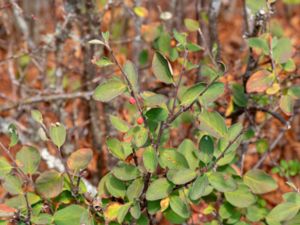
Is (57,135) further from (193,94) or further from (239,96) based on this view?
(239,96)

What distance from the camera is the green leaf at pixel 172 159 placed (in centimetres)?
127

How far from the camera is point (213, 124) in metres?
1.23

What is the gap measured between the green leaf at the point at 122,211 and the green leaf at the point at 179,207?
98mm

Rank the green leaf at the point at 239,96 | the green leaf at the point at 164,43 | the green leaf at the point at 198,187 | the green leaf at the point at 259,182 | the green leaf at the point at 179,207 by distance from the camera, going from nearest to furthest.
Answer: the green leaf at the point at 198,187, the green leaf at the point at 179,207, the green leaf at the point at 259,182, the green leaf at the point at 239,96, the green leaf at the point at 164,43

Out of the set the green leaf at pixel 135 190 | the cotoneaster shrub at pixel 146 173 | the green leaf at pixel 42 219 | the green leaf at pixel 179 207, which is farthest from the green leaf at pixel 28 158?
the green leaf at pixel 179 207

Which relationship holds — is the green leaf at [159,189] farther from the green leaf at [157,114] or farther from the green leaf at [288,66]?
the green leaf at [288,66]

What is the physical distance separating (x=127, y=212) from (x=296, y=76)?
2.29ft

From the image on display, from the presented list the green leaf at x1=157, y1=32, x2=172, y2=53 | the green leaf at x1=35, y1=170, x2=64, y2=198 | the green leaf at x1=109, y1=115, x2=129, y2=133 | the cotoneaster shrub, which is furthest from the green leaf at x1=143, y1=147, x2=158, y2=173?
the green leaf at x1=157, y1=32, x2=172, y2=53

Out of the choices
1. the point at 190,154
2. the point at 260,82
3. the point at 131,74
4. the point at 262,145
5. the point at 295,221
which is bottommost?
the point at 262,145

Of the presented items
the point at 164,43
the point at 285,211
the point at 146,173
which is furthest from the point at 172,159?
the point at 164,43

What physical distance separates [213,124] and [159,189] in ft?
0.62

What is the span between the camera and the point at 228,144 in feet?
4.11

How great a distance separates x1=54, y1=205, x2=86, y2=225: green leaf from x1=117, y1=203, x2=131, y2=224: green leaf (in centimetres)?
8

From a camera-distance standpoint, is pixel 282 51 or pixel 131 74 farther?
pixel 282 51
